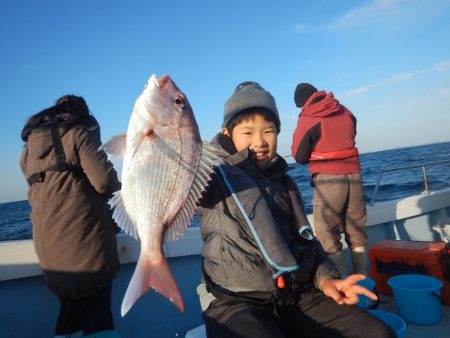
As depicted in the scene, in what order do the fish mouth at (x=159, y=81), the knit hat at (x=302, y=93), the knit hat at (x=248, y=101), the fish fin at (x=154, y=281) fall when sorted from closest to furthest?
1. the fish fin at (x=154, y=281)
2. the fish mouth at (x=159, y=81)
3. the knit hat at (x=248, y=101)
4. the knit hat at (x=302, y=93)

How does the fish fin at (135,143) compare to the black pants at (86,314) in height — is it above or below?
above

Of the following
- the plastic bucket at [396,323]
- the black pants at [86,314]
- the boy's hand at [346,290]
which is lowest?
the plastic bucket at [396,323]

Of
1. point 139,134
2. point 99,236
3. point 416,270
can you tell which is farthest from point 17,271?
point 416,270

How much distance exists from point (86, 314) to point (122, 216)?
5.05ft

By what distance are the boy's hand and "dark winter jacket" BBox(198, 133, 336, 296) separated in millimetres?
117

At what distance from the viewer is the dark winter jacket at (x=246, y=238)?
73.1 inches

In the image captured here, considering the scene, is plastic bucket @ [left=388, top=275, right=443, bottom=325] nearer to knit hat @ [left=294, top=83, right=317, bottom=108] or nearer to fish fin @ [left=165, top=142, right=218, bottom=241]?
knit hat @ [left=294, top=83, right=317, bottom=108]

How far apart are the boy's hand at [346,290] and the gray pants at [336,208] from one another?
1800mm

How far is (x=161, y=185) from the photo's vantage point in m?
1.48

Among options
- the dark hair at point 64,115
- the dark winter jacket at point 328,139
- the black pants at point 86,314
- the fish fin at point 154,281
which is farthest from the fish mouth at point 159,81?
the dark winter jacket at point 328,139

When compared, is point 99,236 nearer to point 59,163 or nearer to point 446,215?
point 59,163

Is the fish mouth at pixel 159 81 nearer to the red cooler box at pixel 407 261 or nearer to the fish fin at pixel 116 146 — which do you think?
the fish fin at pixel 116 146

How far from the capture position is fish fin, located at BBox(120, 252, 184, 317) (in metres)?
1.38

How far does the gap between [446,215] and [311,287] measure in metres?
4.79
